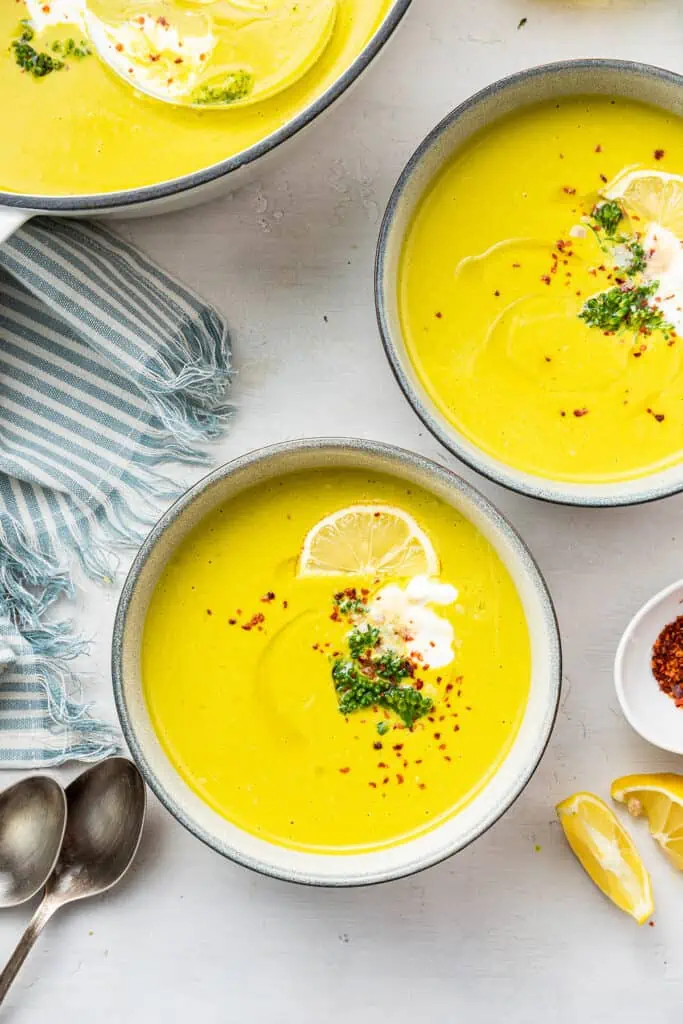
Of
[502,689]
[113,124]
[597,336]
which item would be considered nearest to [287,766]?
[502,689]

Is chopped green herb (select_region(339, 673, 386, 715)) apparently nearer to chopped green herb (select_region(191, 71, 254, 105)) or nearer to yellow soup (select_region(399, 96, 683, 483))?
yellow soup (select_region(399, 96, 683, 483))

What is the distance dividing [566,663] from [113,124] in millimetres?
1217

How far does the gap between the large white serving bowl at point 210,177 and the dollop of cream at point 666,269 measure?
556 millimetres

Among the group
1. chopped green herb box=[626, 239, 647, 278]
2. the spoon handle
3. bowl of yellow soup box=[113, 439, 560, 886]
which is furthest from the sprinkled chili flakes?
the spoon handle

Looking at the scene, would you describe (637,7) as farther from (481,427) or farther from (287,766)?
(287,766)

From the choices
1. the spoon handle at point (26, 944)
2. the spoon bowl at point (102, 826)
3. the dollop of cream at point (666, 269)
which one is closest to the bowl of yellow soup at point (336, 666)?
the spoon bowl at point (102, 826)

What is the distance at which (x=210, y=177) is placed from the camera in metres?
1.39

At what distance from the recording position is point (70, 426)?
1.69 metres

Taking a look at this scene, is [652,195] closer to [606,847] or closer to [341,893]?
[606,847]

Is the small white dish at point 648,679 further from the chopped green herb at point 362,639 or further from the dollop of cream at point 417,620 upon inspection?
the chopped green herb at point 362,639

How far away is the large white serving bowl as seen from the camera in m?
1.38

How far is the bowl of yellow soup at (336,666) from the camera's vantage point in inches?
61.8

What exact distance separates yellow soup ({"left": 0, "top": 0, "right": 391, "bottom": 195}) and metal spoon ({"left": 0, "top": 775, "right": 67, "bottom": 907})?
3.37 ft

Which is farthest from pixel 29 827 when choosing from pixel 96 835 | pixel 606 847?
pixel 606 847
